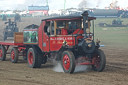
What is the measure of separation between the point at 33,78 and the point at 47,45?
234 centimetres

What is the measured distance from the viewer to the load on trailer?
959 cm

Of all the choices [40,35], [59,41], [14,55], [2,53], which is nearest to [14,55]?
[14,55]

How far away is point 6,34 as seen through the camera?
24125 millimetres

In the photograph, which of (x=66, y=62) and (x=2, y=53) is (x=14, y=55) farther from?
(x=66, y=62)

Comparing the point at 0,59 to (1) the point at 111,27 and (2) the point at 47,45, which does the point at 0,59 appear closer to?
→ (2) the point at 47,45

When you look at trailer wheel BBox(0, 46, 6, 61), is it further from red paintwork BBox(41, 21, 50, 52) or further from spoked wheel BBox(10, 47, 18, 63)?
red paintwork BBox(41, 21, 50, 52)

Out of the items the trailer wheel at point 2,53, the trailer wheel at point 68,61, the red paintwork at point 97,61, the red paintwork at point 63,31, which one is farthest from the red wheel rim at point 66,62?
A: the trailer wheel at point 2,53

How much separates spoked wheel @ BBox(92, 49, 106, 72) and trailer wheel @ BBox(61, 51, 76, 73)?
118 centimetres

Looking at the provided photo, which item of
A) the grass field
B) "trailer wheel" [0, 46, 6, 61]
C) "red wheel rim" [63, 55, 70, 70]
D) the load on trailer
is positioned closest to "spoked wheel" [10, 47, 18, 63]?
"trailer wheel" [0, 46, 6, 61]

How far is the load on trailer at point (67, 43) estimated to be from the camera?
9.59 metres

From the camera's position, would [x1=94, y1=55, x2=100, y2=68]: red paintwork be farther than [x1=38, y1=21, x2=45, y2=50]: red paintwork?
No

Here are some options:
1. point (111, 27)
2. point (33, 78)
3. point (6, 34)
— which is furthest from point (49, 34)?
point (111, 27)

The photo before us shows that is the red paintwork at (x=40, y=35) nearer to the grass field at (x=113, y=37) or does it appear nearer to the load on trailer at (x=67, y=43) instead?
the load on trailer at (x=67, y=43)

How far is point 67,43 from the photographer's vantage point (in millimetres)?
9773
